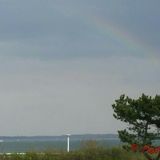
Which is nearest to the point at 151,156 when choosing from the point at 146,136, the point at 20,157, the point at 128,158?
the point at 146,136

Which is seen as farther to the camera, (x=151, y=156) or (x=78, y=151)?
(x=78, y=151)

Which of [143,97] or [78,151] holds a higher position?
[143,97]

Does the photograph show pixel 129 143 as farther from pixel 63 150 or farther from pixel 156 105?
pixel 63 150

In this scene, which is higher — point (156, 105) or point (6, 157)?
point (156, 105)

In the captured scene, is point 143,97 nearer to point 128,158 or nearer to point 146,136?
point 146,136

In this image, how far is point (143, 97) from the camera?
29.2m

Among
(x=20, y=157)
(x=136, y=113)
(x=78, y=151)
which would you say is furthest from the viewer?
(x=78, y=151)

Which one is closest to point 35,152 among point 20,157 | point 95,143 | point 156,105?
point 20,157

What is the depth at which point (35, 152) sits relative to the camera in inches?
1261

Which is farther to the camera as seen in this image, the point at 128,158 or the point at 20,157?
the point at 128,158

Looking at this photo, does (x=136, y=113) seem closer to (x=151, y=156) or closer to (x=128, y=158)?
(x=151, y=156)

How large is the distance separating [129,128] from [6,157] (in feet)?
18.8

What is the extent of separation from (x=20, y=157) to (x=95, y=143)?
5.59 m

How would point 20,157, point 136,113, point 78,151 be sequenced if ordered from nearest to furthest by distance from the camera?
point 136,113 < point 20,157 < point 78,151
